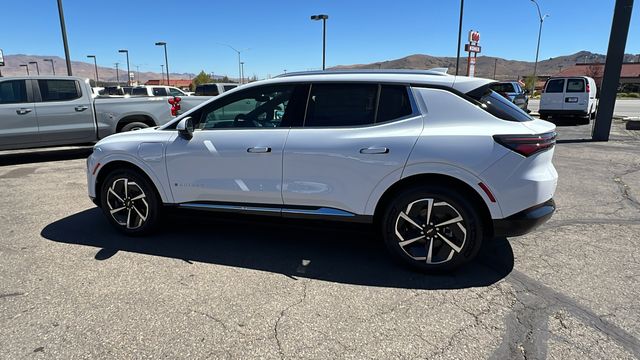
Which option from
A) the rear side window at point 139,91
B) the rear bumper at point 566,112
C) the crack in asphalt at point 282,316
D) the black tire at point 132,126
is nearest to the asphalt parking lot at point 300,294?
the crack in asphalt at point 282,316

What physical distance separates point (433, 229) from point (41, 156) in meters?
10.1

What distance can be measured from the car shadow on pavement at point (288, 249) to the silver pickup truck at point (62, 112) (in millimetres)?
4839

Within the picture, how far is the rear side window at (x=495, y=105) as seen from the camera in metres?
3.37

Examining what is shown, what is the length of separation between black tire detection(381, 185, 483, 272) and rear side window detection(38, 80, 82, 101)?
8.48 meters

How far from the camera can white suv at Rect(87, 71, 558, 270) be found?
3.25 m

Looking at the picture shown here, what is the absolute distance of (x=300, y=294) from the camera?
3232 millimetres

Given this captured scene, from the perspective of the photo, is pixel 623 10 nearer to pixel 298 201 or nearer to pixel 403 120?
pixel 403 120

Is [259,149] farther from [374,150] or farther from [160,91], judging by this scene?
[160,91]

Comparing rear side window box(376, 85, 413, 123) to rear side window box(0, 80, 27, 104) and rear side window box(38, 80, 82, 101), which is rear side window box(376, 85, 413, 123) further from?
rear side window box(0, 80, 27, 104)

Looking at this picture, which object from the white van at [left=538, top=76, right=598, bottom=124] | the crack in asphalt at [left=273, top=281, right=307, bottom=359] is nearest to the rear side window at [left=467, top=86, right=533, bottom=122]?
the crack in asphalt at [left=273, top=281, right=307, bottom=359]

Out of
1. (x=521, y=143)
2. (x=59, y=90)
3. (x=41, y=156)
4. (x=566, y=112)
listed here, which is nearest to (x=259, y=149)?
(x=521, y=143)

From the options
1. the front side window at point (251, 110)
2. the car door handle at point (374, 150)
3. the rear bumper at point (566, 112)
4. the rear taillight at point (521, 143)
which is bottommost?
the rear bumper at point (566, 112)

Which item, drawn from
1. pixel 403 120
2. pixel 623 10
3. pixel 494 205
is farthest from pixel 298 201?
pixel 623 10

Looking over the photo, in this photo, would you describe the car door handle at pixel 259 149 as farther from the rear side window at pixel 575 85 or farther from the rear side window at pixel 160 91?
the rear side window at pixel 160 91
